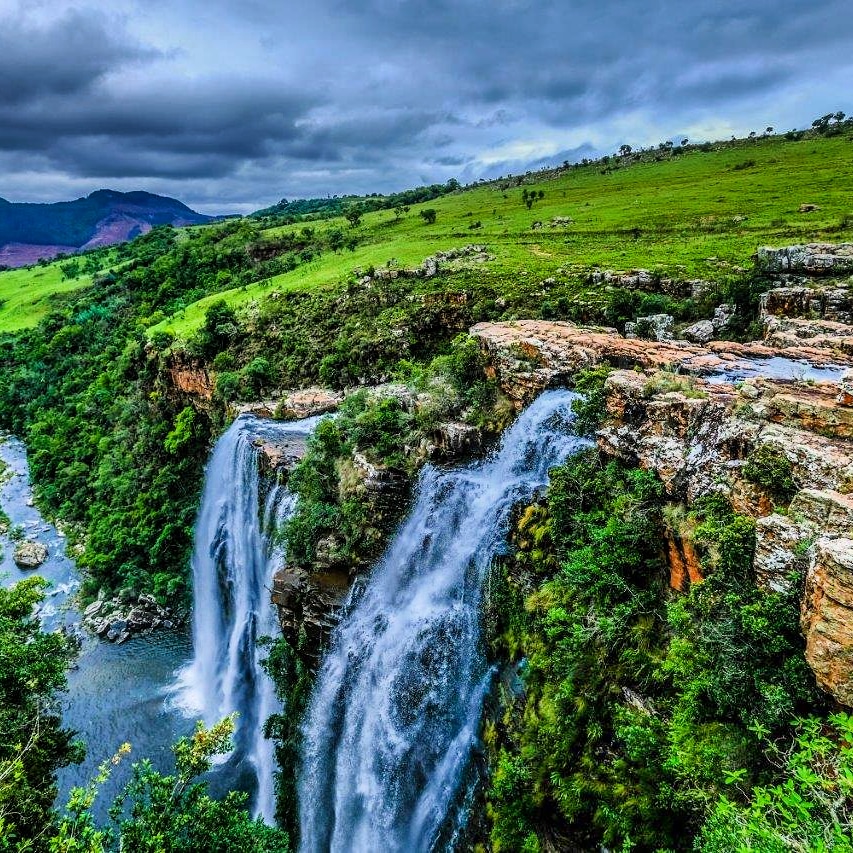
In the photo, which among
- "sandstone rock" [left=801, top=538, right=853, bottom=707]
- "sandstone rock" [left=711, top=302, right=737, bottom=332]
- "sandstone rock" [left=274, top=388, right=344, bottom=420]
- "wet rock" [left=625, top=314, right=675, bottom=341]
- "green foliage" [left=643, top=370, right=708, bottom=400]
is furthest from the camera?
"sandstone rock" [left=274, top=388, right=344, bottom=420]

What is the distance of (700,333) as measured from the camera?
1018 inches

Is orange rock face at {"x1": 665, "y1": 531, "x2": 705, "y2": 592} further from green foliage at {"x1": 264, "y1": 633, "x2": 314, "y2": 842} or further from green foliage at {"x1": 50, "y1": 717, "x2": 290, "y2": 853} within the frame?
green foliage at {"x1": 264, "y1": 633, "x2": 314, "y2": 842}

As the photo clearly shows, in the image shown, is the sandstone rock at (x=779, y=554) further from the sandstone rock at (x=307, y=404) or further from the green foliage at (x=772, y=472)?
the sandstone rock at (x=307, y=404)

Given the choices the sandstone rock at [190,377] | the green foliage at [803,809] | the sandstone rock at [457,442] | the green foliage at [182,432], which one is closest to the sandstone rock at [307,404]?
the sandstone rock at [190,377]

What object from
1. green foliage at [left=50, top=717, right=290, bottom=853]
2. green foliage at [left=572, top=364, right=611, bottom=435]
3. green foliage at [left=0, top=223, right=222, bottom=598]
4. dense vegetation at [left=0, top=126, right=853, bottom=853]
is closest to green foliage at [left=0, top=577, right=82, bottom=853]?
dense vegetation at [left=0, top=126, right=853, bottom=853]

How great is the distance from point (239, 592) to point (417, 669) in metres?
15.5

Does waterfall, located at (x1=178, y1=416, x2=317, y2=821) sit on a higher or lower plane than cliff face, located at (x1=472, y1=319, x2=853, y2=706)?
lower

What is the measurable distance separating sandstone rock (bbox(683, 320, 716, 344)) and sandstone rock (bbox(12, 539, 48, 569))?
151ft

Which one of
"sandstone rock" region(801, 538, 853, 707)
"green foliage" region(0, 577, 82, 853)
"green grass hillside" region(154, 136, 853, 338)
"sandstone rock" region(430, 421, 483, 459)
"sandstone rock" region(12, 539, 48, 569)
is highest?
"green grass hillside" region(154, 136, 853, 338)

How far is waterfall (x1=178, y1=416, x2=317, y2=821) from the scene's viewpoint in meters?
24.0

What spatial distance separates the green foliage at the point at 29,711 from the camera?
14863mm

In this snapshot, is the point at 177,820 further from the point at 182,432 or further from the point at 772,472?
the point at 182,432

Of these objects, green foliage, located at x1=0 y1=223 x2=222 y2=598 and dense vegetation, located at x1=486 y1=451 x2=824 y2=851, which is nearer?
dense vegetation, located at x1=486 y1=451 x2=824 y2=851

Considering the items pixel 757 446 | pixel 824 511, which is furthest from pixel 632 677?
pixel 757 446
